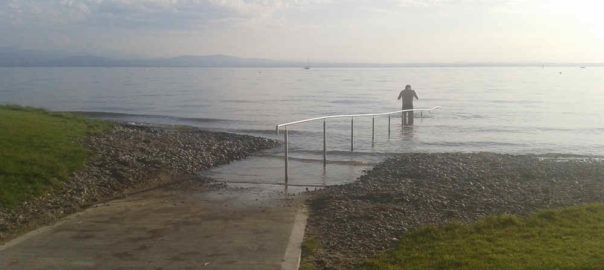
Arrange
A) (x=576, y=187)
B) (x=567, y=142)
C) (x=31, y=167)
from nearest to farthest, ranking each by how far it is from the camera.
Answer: (x=31, y=167) < (x=576, y=187) < (x=567, y=142)

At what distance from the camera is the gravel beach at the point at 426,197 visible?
771cm

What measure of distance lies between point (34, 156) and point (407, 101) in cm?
1966

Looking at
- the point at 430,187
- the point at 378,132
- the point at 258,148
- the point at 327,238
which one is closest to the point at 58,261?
the point at 327,238

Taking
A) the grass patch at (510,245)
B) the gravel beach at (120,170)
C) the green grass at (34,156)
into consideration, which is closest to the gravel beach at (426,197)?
the grass patch at (510,245)

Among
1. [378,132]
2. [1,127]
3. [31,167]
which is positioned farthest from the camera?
[378,132]

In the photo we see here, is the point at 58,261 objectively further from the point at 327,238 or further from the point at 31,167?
→ the point at 31,167

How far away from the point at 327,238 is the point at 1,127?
32.2ft

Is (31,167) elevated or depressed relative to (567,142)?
elevated

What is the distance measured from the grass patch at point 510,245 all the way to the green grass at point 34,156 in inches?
239

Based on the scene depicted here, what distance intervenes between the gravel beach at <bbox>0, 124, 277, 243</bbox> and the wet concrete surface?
49cm

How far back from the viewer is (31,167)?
10.5 metres

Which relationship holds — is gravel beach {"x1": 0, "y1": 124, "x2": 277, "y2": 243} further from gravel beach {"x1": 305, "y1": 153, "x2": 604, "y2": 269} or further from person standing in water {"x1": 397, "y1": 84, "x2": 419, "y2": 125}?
person standing in water {"x1": 397, "y1": 84, "x2": 419, "y2": 125}

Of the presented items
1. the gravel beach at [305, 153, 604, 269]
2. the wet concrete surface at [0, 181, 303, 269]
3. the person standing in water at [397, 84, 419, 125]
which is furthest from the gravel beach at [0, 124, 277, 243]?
the person standing in water at [397, 84, 419, 125]

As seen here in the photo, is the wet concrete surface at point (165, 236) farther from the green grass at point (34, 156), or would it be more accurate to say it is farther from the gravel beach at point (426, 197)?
the green grass at point (34, 156)
